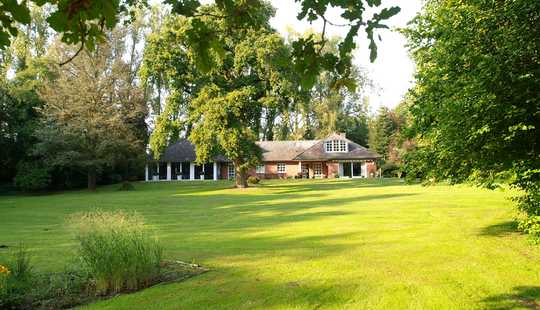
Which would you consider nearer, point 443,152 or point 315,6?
point 315,6

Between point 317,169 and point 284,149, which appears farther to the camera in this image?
point 284,149

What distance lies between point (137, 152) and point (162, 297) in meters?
38.0

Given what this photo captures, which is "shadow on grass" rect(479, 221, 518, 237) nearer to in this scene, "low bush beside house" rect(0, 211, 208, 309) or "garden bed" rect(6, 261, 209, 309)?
"garden bed" rect(6, 261, 209, 309)

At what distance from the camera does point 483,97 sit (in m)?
8.61

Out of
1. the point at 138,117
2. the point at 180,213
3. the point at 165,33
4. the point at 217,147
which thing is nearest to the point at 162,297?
the point at 180,213

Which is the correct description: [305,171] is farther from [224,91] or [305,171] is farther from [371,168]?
[224,91]

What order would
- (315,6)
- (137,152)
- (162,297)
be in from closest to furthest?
(315,6) → (162,297) → (137,152)

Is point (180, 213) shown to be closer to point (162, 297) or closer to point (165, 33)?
point (162, 297)

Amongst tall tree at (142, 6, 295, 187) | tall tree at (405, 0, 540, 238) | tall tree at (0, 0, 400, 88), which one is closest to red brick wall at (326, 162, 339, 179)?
tall tree at (142, 6, 295, 187)

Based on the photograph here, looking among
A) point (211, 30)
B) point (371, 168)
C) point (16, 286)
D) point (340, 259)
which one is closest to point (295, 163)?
point (371, 168)

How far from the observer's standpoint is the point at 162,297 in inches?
280

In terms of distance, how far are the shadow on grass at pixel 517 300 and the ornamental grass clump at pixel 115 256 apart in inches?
205

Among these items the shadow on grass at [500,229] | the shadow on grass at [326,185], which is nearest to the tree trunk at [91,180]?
the shadow on grass at [326,185]

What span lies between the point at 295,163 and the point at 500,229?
4800cm
